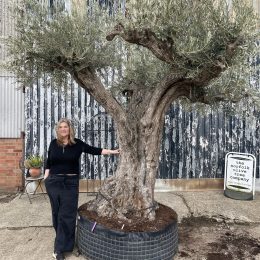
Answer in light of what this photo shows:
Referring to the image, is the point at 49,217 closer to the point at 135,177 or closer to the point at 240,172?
the point at 135,177

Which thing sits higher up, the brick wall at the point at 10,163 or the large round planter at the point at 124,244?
the brick wall at the point at 10,163

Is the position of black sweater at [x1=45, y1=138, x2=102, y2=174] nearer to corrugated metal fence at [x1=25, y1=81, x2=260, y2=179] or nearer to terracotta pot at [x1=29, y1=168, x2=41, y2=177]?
terracotta pot at [x1=29, y1=168, x2=41, y2=177]

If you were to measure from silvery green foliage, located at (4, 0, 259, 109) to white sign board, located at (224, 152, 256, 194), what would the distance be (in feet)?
9.67

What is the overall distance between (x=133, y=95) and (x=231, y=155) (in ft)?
13.0

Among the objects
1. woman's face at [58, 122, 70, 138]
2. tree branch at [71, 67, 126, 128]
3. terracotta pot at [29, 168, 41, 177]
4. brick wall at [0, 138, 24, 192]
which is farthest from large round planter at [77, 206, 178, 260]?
brick wall at [0, 138, 24, 192]

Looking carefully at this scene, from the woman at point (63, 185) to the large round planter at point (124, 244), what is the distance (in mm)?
246

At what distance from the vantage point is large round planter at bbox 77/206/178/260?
4332 millimetres

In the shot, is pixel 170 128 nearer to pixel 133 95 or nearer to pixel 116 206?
pixel 133 95

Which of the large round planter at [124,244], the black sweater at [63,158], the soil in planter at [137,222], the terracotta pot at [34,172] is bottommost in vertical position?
the large round planter at [124,244]

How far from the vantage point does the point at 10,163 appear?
816cm

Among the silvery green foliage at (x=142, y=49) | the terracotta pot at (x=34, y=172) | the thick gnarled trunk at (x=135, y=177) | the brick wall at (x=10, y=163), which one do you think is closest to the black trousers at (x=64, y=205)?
the thick gnarled trunk at (x=135, y=177)

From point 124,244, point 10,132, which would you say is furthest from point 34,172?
point 124,244

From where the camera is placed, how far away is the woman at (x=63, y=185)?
467 cm

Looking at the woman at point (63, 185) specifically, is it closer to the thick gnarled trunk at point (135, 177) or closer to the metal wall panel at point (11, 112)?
the thick gnarled trunk at point (135, 177)
